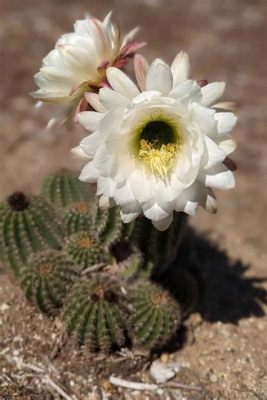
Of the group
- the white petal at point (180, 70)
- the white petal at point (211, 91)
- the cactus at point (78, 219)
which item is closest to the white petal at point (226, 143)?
the white petal at point (211, 91)

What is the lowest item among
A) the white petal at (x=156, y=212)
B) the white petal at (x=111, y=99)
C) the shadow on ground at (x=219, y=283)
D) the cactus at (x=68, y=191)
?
the shadow on ground at (x=219, y=283)

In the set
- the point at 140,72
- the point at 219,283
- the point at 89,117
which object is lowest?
the point at 219,283

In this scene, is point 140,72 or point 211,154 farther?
point 140,72

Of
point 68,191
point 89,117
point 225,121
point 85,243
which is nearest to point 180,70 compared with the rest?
point 225,121

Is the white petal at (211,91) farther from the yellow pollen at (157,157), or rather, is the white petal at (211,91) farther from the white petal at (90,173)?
the white petal at (90,173)

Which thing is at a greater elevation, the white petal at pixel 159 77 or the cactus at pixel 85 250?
the white petal at pixel 159 77

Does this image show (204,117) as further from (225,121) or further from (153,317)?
(153,317)

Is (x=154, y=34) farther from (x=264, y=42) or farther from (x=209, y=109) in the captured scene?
(x=209, y=109)
